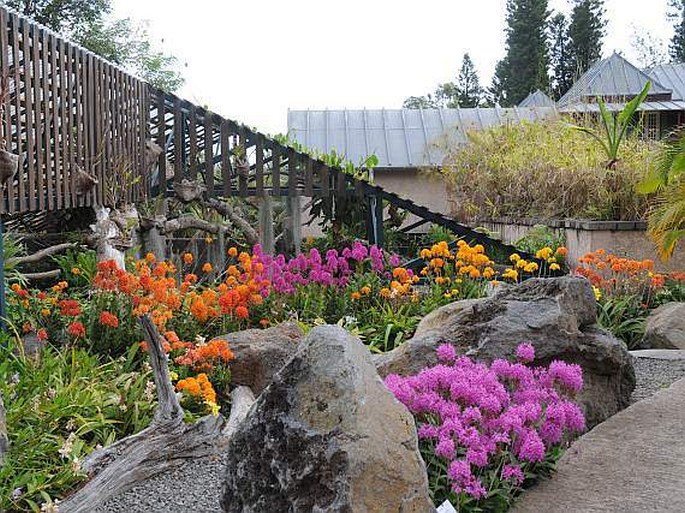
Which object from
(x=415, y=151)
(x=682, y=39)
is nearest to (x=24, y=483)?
(x=415, y=151)

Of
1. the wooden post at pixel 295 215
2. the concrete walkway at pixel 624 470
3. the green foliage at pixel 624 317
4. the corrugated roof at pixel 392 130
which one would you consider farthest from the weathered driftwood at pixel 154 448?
the corrugated roof at pixel 392 130

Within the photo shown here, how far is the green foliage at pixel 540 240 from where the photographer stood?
480 inches

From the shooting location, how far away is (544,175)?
45.9 ft

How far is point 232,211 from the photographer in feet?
43.3

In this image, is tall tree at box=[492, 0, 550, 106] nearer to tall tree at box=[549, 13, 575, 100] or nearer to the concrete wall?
tall tree at box=[549, 13, 575, 100]

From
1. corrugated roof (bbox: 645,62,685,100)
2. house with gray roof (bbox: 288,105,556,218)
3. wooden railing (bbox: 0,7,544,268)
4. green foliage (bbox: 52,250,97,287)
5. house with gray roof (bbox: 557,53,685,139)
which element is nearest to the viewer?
wooden railing (bbox: 0,7,544,268)

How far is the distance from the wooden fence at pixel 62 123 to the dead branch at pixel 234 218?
5.94 feet

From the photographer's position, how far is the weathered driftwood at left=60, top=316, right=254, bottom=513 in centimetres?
416

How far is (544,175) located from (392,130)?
1133 cm

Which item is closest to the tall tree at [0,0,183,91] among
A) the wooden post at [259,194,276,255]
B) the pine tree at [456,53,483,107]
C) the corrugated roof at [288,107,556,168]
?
the corrugated roof at [288,107,556,168]

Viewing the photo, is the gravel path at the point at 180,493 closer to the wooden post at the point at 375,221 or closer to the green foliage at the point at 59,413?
the green foliage at the point at 59,413

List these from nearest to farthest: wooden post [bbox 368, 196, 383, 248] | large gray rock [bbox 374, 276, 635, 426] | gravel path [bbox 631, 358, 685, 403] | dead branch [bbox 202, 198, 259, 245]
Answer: large gray rock [bbox 374, 276, 635, 426]
gravel path [bbox 631, 358, 685, 403]
wooden post [bbox 368, 196, 383, 248]
dead branch [bbox 202, 198, 259, 245]

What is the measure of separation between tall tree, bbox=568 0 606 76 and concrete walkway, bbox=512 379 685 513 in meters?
46.7

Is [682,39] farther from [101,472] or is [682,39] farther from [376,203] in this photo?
[101,472]
